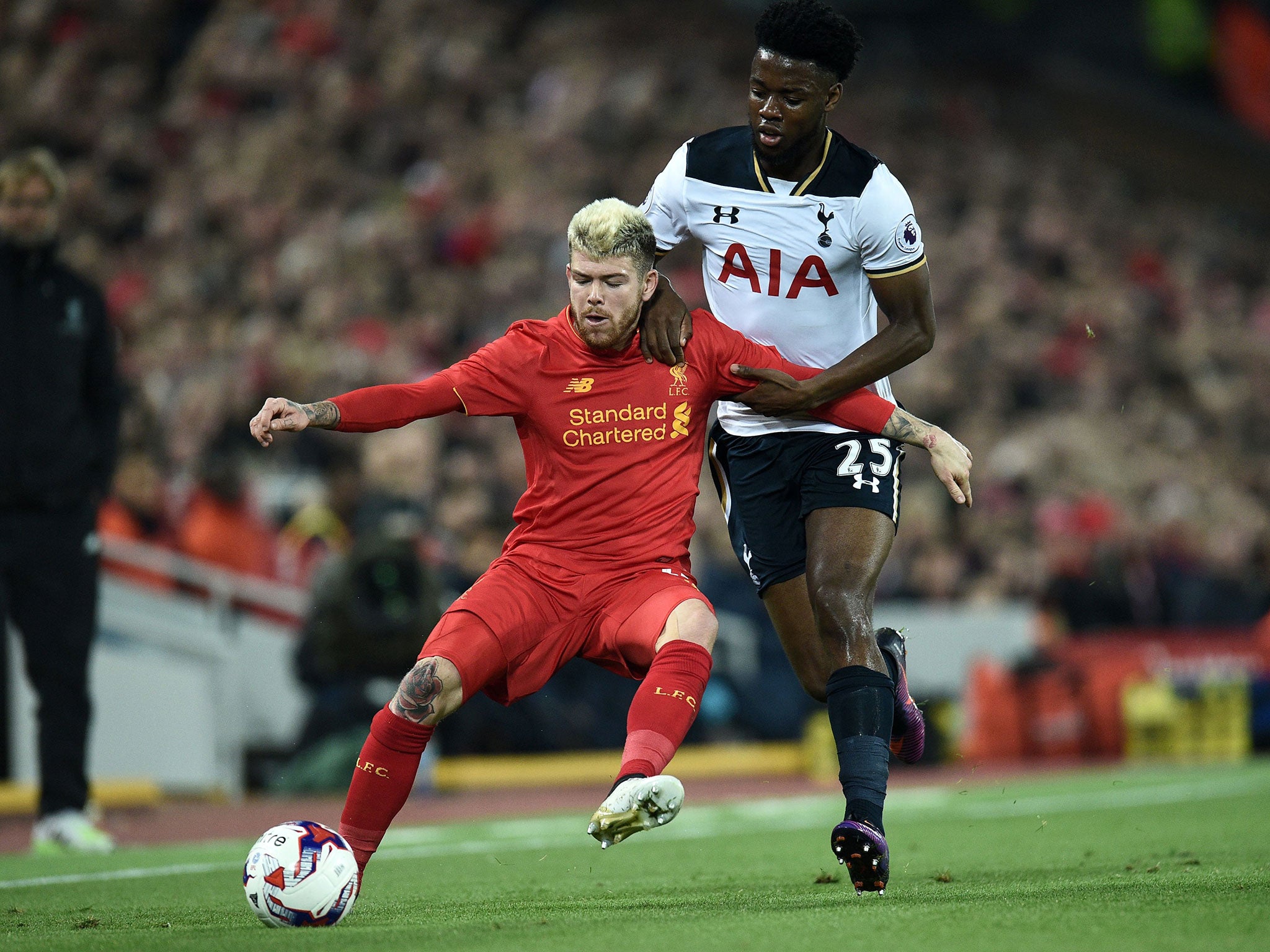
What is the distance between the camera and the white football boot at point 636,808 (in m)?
4.27

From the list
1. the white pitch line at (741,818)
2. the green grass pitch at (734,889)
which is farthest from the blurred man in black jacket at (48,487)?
the white pitch line at (741,818)

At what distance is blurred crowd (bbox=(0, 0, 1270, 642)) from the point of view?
12672mm

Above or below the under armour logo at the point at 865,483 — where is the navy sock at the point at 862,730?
below

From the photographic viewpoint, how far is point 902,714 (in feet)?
18.9

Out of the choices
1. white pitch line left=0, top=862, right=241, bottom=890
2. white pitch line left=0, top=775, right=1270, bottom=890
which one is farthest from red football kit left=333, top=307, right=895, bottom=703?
white pitch line left=0, top=775, right=1270, bottom=890

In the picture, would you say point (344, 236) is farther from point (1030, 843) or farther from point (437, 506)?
point (1030, 843)

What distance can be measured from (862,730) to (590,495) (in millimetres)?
1091

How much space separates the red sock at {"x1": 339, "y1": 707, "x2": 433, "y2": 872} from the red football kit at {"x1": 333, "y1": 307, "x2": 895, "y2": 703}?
1.22ft

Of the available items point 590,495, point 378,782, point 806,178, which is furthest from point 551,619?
point 806,178

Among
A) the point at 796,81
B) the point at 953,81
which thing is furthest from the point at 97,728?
the point at 953,81

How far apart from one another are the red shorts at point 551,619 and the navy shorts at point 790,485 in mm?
521

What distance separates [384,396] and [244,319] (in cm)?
990

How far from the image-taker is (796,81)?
5258 mm

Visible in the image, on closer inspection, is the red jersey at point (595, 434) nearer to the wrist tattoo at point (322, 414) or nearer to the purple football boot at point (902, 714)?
the wrist tattoo at point (322, 414)
